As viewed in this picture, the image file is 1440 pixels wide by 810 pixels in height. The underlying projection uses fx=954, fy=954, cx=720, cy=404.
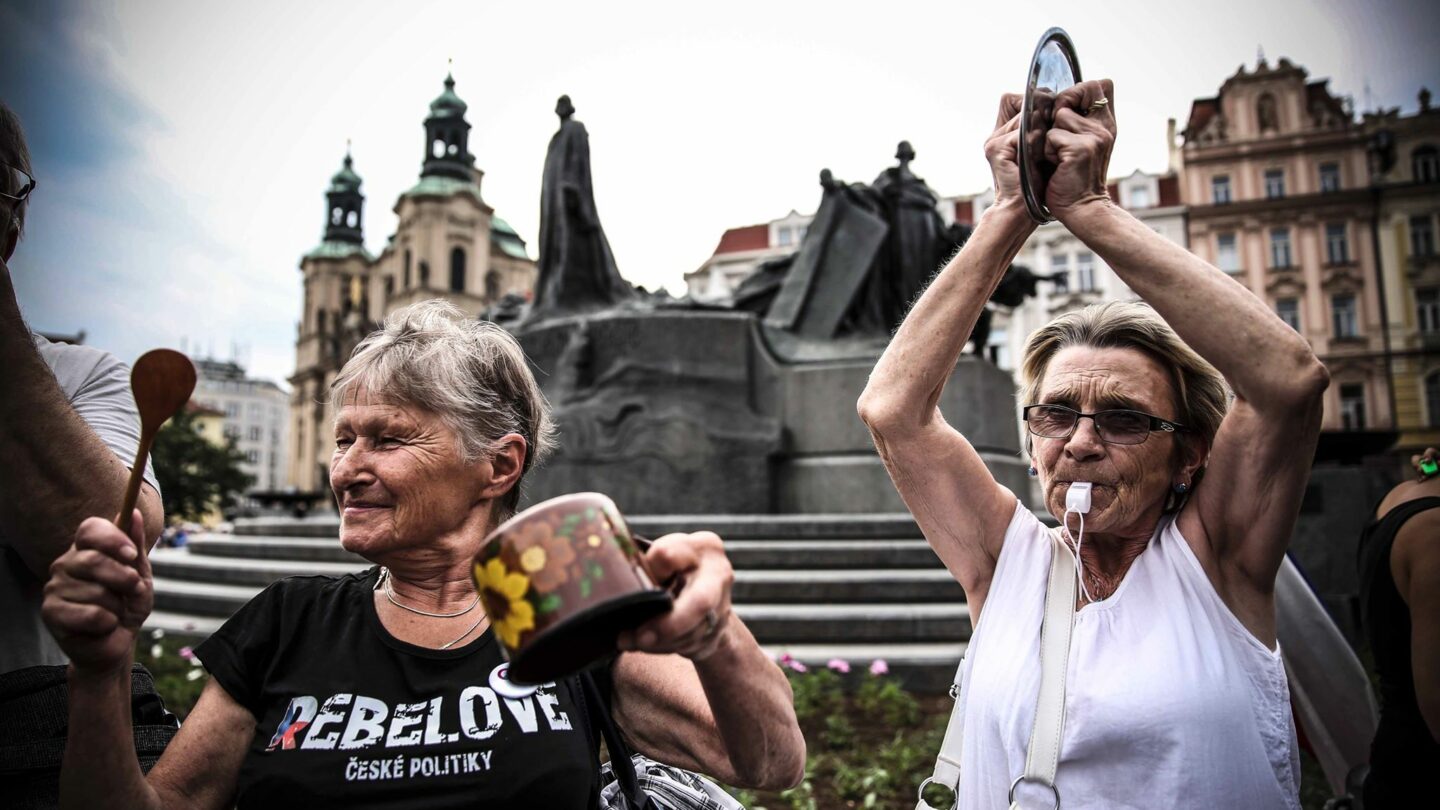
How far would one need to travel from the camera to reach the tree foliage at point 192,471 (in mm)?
49094

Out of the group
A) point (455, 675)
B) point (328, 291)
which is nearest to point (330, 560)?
point (455, 675)

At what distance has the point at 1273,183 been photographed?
131 feet

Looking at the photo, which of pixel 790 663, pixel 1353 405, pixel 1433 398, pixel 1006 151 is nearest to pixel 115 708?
pixel 1006 151

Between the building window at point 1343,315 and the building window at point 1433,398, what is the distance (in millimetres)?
3208

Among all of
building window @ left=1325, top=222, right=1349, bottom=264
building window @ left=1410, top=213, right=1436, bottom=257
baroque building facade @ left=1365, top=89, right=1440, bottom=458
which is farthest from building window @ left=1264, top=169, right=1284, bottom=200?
building window @ left=1410, top=213, right=1436, bottom=257

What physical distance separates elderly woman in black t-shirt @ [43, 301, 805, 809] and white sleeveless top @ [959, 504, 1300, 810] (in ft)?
1.37

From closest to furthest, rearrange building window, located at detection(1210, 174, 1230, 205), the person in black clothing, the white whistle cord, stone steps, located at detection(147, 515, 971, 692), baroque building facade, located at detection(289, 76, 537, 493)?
the white whistle cord, the person in black clothing, stone steps, located at detection(147, 515, 971, 692), building window, located at detection(1210, 174, 1230, 205), baroque building facade, located at detection(289, 76, 537, 493)

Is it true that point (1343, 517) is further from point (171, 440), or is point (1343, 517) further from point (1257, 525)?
point (171, 440)

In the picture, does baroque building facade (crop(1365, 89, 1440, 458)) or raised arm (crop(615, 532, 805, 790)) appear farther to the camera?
baroque building facade (crop(1365, 89, 1440, 458))

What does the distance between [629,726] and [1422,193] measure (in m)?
44.0

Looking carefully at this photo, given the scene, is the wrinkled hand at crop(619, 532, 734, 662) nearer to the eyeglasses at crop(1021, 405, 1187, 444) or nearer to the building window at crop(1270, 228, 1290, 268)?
the eyeglasses at crop(1021, 405, 1187, 444)

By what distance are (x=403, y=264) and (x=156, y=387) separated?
7016cm

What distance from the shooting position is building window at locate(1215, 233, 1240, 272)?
40344 millimetres

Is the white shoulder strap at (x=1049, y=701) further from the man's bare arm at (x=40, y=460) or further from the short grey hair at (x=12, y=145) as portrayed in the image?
the short grey hair at (x=12, y=145)
